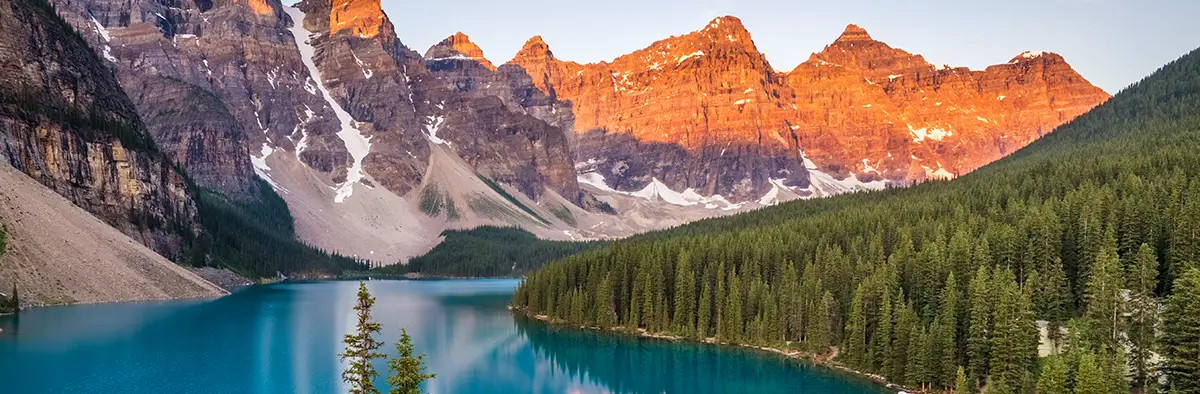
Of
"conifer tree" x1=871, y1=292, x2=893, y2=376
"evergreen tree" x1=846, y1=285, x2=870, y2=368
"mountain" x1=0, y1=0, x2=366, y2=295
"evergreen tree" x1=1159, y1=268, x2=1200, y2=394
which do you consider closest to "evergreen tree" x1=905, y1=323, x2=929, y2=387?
"conifer tree" x1=871, y1=292, x2=893, y2=376

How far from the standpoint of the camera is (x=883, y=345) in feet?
211

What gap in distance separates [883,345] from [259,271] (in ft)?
487

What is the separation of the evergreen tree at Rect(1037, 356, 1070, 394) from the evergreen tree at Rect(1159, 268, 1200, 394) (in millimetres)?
4212

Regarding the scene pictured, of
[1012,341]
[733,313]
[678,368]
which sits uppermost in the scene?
[1012,341]

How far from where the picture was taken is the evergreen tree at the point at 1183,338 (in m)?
41.4

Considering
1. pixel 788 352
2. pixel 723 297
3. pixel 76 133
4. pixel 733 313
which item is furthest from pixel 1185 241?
pixel 76 133

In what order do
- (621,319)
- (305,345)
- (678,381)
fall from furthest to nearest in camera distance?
(621,319), (305,345), (678,381)

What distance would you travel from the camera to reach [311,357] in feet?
241

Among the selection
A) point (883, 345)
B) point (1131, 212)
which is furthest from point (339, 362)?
point (1131, 212)

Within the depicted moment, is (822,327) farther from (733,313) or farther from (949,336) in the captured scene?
(949,336)

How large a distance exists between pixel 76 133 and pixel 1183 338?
140 meters

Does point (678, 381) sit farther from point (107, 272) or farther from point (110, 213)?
point (110, 213)

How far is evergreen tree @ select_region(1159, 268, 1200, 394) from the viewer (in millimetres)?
41438

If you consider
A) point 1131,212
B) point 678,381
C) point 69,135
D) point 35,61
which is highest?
point 35,61
